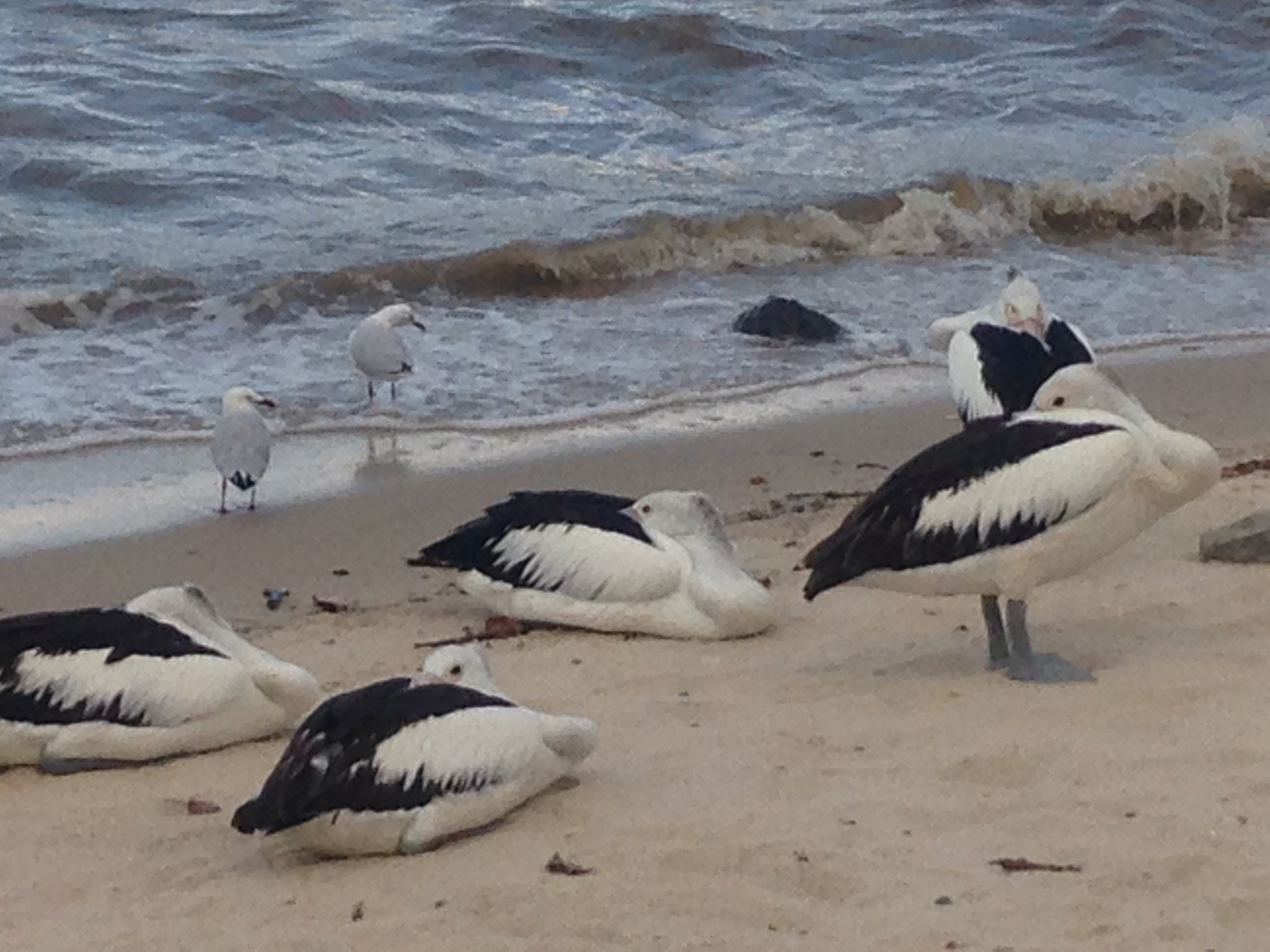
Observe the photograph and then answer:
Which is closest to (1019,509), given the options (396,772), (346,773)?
(396,772)

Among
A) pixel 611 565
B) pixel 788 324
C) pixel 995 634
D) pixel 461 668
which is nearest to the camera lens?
pixel 461 668

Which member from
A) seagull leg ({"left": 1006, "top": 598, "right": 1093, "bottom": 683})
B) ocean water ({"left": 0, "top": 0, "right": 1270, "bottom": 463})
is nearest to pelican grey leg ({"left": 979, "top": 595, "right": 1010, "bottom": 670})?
seagull leg ({"left": 1006, "top": 598, "right": 1093, "bottom": 683})

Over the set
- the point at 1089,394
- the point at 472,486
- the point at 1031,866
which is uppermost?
the point at 1089,394

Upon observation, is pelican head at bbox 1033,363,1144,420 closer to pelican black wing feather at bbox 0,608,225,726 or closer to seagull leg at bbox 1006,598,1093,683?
seagull leg at bbox 1006,598,1093,683

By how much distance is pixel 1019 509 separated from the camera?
19.1ft

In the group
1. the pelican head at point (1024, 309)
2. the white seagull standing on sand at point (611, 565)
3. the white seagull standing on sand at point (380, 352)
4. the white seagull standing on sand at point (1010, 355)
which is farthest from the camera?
the white seagull standing on sand at point (380, 352)

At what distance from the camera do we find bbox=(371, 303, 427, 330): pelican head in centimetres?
1043

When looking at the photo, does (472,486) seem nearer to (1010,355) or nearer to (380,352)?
(380,352)

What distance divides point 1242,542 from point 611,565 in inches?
73.5

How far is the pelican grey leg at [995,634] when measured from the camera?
6.09 meters

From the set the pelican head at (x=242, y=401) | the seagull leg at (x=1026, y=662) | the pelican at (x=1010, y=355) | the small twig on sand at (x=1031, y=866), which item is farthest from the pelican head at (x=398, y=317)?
the small twig on sand at (x=1031, y=866)

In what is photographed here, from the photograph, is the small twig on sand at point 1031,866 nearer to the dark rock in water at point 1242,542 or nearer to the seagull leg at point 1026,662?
the seagull leg at point 1026,662

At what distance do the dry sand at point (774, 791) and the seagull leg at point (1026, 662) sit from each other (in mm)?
81

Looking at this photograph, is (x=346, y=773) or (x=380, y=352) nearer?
(x=346, y=773)
